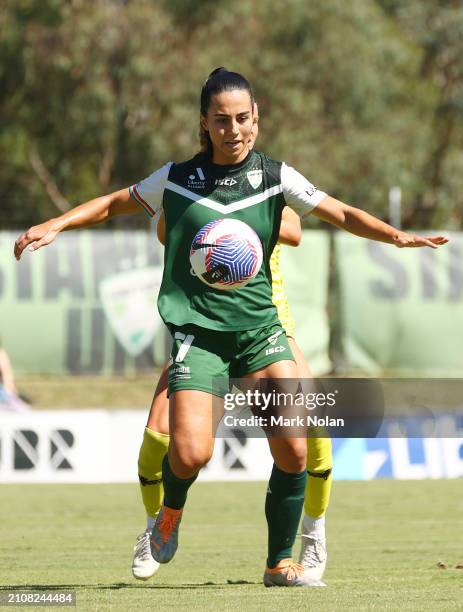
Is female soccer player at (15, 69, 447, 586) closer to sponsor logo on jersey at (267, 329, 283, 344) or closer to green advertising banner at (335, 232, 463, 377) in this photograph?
sponsor logo on jersey at (267, 329, 283, 344)

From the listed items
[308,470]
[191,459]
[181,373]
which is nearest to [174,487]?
[191,459]

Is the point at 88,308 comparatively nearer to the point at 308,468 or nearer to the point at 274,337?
the point at 308,468

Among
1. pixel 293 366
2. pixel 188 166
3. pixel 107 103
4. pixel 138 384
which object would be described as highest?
pixel 107 103

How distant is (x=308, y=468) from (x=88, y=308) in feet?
41.5

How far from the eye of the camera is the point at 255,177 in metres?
6.52

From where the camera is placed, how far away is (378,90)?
3644 cm

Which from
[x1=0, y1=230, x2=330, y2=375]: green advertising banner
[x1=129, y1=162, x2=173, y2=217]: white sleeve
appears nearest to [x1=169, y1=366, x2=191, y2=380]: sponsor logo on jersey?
[x1=129, y1=162, x2=173, y2=217]: white sleeve

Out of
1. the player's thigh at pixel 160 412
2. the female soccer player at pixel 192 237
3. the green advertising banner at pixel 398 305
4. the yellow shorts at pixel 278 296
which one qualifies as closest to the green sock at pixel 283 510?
the female soccer player at pixel 192 237

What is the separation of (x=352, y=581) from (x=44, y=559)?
2206 mm

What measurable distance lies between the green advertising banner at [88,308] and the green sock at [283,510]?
12742 mm

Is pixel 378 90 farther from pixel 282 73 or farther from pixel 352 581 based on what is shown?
pixel 352 581

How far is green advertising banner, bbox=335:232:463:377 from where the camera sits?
20.3 metres

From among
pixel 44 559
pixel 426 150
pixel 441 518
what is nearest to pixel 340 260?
pixel 441 518

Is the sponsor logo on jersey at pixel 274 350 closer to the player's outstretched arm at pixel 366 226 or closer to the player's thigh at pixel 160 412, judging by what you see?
the player's outstretched arm at pixel 366 226
